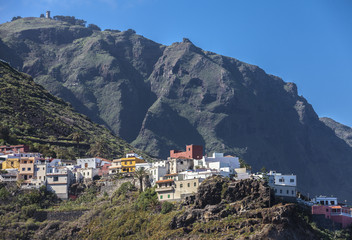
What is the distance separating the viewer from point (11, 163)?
13712 cm

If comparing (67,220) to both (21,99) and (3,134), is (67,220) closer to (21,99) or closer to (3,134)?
(3,134)

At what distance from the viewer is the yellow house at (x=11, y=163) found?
136750 mm

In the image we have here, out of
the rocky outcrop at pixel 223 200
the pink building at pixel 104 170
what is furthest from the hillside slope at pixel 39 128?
the rocky outcrop at pixel 223 200

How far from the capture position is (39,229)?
121m

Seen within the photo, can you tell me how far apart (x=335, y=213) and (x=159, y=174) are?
32.3 m

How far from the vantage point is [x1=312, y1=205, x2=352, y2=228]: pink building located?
384 ft

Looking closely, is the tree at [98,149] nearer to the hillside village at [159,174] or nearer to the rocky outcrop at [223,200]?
the hillside village at [159,174]

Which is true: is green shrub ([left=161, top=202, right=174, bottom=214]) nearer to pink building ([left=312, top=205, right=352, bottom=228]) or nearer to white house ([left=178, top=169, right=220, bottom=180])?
white house ([left=178, top=169, right=220, bottom=180])

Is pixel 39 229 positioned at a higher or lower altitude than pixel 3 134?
lower

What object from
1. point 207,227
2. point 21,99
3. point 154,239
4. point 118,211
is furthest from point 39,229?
point 21,99

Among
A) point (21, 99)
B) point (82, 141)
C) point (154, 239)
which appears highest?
point (21, 99)

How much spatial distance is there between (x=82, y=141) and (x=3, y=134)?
1066 inches

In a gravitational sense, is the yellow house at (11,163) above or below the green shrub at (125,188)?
above

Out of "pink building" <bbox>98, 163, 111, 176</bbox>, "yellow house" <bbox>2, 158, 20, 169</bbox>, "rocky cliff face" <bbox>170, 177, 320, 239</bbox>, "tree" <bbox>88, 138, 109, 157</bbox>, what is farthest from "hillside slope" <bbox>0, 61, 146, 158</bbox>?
"rocky cliff face" <bbox>170, 177, 320, 239</bbox>
